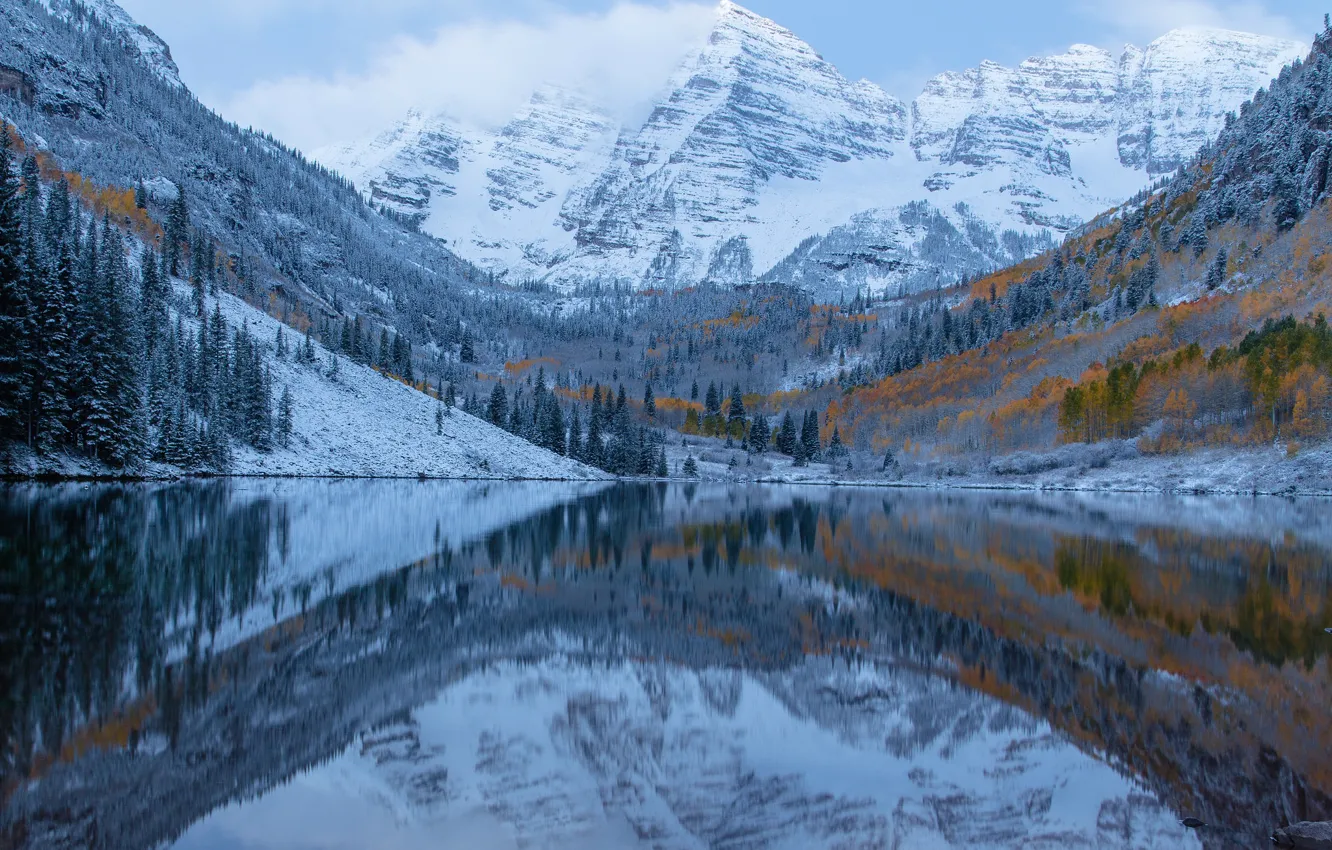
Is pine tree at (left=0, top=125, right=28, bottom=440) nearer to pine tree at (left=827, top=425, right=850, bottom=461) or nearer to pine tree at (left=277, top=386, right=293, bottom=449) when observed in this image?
pine tree at (left=277, top=386, right=293, bottom=449)

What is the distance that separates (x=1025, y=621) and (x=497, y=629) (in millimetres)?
11360

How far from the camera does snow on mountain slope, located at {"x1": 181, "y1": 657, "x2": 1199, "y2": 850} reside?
9.61 metres

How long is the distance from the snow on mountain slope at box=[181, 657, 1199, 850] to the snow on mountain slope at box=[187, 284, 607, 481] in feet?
260

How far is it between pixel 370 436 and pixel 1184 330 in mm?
105490

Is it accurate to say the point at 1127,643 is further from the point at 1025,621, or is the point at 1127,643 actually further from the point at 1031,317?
the point at 1031,317

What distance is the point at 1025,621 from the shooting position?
20969 millimetres

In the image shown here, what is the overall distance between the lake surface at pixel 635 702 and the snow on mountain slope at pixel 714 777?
5 centimetres

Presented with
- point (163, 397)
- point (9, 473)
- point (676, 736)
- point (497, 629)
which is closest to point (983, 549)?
point (497, 629)

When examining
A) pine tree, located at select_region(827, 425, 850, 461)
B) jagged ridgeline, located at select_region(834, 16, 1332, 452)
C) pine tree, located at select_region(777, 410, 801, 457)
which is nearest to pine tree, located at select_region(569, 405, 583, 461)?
pine tree, located at select_region(777, 410, 801, 457)

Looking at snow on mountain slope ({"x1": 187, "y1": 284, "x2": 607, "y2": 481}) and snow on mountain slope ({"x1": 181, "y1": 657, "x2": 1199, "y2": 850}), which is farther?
snow on mountain slope ({"x1": 187, "y1": 284, "x2": 607, "y2": 481})

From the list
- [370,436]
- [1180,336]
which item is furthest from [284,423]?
[1180,336]

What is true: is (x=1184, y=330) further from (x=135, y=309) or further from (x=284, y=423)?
(x=135, y=309)

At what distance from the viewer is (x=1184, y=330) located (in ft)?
423

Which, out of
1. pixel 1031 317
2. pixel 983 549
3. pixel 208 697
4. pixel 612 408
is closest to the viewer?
pixel 208 697
